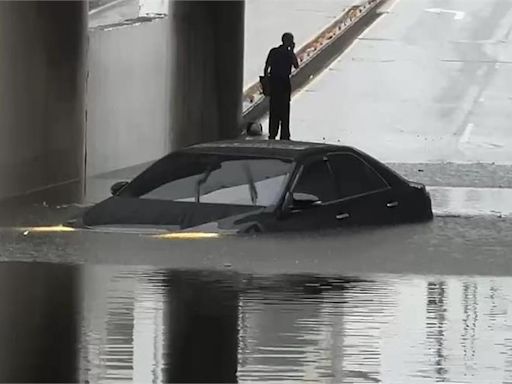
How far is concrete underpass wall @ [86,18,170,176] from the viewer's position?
2050cm

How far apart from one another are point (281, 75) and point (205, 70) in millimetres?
2636

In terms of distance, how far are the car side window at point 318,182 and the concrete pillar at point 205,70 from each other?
10547 millimetres

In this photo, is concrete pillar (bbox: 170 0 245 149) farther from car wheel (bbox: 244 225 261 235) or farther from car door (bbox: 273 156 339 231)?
car wheel (bbox: 244 225 261 235)

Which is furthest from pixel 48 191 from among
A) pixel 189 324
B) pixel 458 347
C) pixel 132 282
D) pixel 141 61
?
pixel 458 347

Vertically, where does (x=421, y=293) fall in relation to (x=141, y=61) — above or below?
below

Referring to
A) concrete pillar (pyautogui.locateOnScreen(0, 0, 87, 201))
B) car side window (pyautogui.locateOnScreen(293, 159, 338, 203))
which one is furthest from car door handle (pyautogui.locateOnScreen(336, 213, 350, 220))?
concrete pillar (pyautogui.locateOnScreen(0, 0, 87, 201))

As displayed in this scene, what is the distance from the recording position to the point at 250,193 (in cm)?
1306

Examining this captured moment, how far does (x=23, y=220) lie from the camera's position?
1571cm

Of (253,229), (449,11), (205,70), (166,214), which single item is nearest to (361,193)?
(253,229)

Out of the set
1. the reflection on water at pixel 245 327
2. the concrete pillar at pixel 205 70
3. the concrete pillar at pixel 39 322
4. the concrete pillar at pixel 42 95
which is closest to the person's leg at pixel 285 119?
the concrete pillar at pixel 205 70

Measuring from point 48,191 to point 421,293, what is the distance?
7683mm

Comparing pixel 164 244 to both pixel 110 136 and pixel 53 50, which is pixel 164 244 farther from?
pixel 110 136

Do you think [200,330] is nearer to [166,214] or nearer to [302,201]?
[166,214]

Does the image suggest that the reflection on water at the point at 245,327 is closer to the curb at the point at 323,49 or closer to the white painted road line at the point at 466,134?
the white painted road line at the point at 466,134
